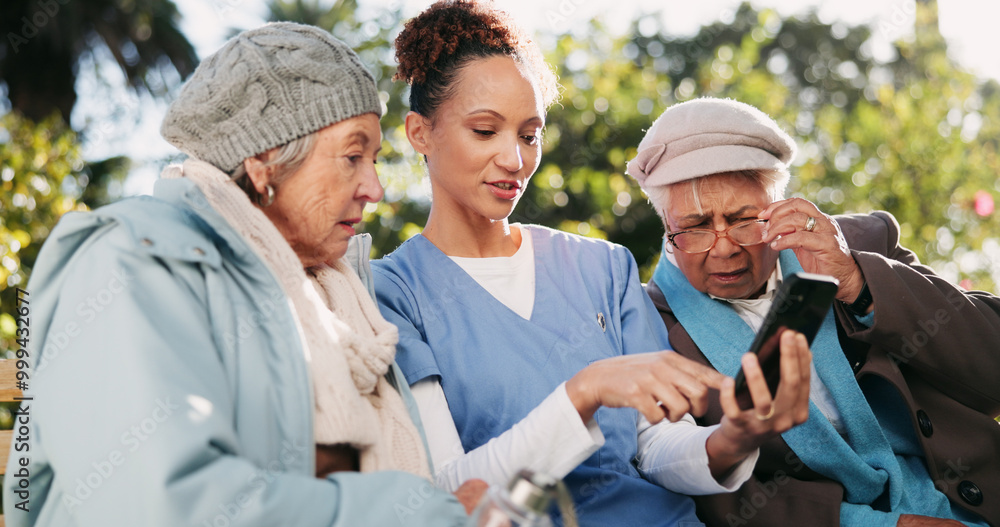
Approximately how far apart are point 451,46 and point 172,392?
61.6 inches

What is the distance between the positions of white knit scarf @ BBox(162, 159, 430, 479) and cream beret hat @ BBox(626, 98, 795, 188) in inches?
48.3

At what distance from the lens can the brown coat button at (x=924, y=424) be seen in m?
2.49

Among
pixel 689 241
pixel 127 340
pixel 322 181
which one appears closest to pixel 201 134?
pixel 322 181

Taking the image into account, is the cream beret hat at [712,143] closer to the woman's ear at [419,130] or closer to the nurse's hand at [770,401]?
the woman's ear at [419,130]

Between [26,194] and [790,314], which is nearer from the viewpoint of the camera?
[790,314]

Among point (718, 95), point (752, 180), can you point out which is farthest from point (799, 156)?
point (752, 180)

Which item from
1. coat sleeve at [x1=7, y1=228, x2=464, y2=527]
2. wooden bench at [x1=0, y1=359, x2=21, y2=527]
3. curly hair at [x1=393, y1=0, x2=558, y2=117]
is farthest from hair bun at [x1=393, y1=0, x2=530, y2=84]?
wooden bench at [x1=0, y1=359, x2=21, y2=527]

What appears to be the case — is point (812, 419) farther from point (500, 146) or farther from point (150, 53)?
point (150, 53)

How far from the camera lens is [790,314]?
1.68 metres

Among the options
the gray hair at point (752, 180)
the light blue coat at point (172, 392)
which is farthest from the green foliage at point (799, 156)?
the light blue coat at point (172, 392)

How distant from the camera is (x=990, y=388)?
251 centimetres

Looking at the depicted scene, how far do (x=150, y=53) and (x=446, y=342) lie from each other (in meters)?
10.0

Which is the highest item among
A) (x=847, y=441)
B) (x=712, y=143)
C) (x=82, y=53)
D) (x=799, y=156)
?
(x=82, y=53)

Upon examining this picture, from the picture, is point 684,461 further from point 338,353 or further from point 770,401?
point 338,353
